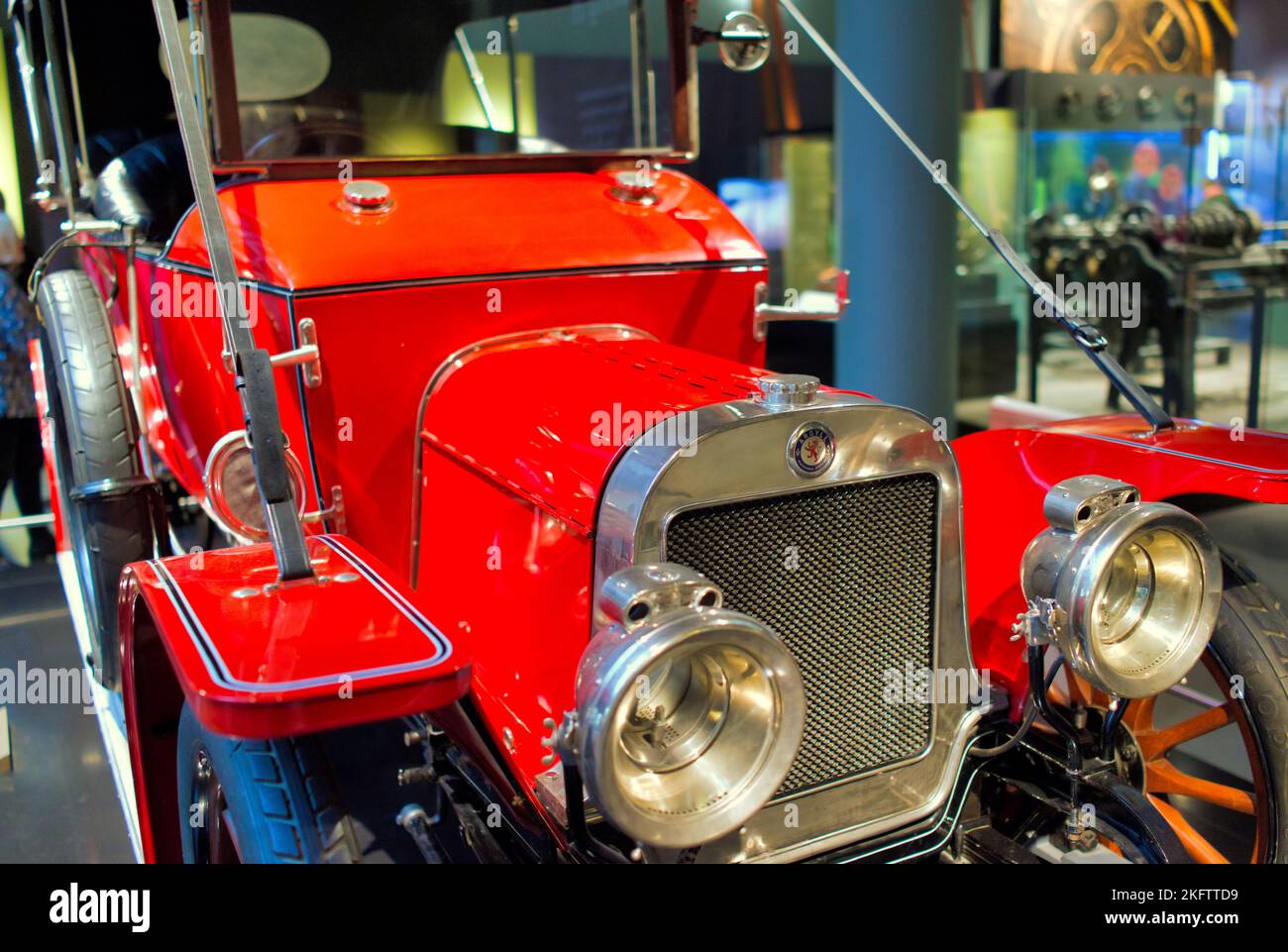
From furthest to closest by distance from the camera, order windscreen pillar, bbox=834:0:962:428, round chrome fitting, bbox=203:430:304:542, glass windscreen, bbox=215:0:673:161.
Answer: windscreen pillar, bbox=834:0:962:428 < glass windscreen, bbox=215:0:673:161 < round chrome fitting, bbox=203:430:304:542

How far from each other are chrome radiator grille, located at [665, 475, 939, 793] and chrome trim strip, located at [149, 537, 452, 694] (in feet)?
1.13

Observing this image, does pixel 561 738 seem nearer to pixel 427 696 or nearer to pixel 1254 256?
pixel 427 696

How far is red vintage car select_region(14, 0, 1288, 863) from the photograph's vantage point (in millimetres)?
1418

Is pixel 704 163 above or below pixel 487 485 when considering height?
above

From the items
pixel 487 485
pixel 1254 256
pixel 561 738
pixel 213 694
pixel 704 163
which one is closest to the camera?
pixel 213 694

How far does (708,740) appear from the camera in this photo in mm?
1427

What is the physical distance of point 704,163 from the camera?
6.73 meters

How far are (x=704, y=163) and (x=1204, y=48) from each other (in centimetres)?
271

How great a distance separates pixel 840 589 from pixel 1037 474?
2.20 ft
